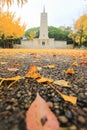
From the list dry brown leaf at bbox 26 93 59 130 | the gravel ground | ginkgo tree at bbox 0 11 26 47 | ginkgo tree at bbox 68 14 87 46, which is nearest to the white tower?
ginkgo tree at bbox 68 14 87 46

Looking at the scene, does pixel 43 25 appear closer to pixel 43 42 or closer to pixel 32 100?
pixel 43 42

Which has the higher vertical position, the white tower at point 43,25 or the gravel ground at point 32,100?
the white tower at point 43,25

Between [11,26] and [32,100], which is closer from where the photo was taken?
[32,100]

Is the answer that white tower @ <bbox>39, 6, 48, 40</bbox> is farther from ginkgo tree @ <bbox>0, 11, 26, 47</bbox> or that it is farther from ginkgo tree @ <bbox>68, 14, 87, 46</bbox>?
ginkgo tree @ <bbox>0, 11, 26, 47</bbox>

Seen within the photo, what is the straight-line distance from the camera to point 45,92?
1.40 m

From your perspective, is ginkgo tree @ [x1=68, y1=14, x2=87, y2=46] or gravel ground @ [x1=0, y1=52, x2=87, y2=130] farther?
ginkgo tree @ [x1=68, y1=14, x2=87, y2=46]

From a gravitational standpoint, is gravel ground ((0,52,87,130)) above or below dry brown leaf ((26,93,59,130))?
below

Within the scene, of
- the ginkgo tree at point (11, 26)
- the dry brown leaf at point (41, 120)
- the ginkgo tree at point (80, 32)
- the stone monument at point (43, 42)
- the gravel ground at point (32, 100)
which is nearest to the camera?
the dry brown leaf at point (41, 120)

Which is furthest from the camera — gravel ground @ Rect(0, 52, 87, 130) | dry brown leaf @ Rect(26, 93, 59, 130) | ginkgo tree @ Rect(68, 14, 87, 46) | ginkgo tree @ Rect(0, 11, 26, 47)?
ginkgo tree @ Rect(68, 14, 87, 46)

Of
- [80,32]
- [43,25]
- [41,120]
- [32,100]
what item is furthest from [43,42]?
[41,120]

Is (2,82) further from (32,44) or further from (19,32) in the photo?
(32,44)

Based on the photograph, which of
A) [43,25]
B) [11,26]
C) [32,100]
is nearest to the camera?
[32,100]

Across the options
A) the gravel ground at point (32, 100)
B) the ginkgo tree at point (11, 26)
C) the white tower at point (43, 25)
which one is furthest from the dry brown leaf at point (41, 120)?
the white tower at point (43, 25)

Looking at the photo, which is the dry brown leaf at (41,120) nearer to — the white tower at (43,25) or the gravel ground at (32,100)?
the gravel ground at (32,100)
